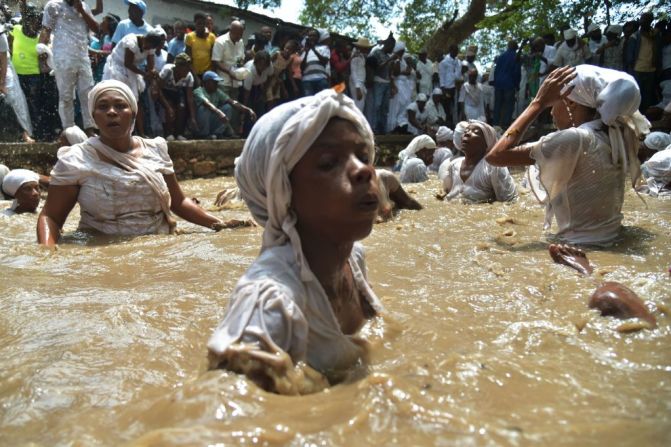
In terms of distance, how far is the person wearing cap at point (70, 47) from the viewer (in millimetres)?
8539

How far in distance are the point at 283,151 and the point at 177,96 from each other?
9.48 m

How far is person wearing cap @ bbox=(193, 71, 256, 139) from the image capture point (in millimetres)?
11094

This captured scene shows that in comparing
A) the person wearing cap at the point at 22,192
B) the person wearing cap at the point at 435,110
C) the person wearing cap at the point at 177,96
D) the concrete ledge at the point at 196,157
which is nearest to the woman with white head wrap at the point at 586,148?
the person wearing cap at the point at 22,192

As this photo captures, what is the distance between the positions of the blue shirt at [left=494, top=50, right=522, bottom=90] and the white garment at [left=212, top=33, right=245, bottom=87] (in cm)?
590

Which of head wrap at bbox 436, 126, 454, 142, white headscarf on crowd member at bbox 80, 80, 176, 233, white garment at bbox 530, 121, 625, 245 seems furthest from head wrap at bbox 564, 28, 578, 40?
white headscarf on crowd member at bbox 80, 80, 176, 233

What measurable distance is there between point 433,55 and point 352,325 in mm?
19213

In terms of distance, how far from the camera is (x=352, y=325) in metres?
2.36

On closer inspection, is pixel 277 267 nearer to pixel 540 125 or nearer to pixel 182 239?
pixel 182 239

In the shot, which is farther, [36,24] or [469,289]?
[36,24]

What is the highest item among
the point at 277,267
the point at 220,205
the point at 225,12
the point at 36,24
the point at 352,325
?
the point at 225,12

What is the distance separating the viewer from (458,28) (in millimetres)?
20078

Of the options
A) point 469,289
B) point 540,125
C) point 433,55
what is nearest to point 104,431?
point 469,289

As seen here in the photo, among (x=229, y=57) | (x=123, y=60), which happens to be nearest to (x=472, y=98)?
(x=229, y=57)

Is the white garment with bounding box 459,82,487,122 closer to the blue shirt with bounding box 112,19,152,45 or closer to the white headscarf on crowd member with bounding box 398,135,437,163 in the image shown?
the white headscarf on crowd member with bounding box 398,135,437,163
